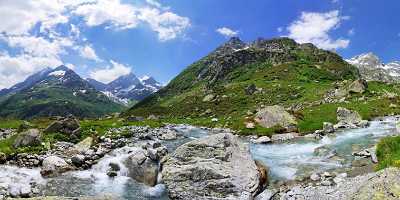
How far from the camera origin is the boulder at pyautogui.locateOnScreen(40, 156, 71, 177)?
37.3 meters

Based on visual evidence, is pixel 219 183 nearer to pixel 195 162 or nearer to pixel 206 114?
pixel 195 162

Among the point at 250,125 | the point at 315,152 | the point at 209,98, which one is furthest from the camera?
the point at 209,98

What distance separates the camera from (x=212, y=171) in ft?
109

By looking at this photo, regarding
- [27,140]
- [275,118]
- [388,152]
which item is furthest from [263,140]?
[27,140]

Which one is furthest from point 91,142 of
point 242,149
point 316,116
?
point 316,116

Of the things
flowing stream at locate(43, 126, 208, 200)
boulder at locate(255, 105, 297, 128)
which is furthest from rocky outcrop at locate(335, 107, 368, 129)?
flowing stream at locate(43, 126, 208, 200)

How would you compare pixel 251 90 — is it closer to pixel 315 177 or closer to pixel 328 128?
pixel 328 128

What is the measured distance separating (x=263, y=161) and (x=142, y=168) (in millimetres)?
12813

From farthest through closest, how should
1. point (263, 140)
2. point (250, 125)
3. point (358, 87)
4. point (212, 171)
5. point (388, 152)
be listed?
point (358, 87) → point (250, 125) → point (263, 140) → point (212, 171) → point (388, 152)

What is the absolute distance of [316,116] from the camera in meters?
70.9

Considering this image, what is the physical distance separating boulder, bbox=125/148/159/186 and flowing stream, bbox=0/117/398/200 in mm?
616

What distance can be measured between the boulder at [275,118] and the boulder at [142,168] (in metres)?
29.9

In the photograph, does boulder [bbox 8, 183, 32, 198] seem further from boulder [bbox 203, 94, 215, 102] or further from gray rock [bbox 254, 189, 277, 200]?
boulder [bbox 203, 94, 215, 102]

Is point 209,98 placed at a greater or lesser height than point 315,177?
greater
